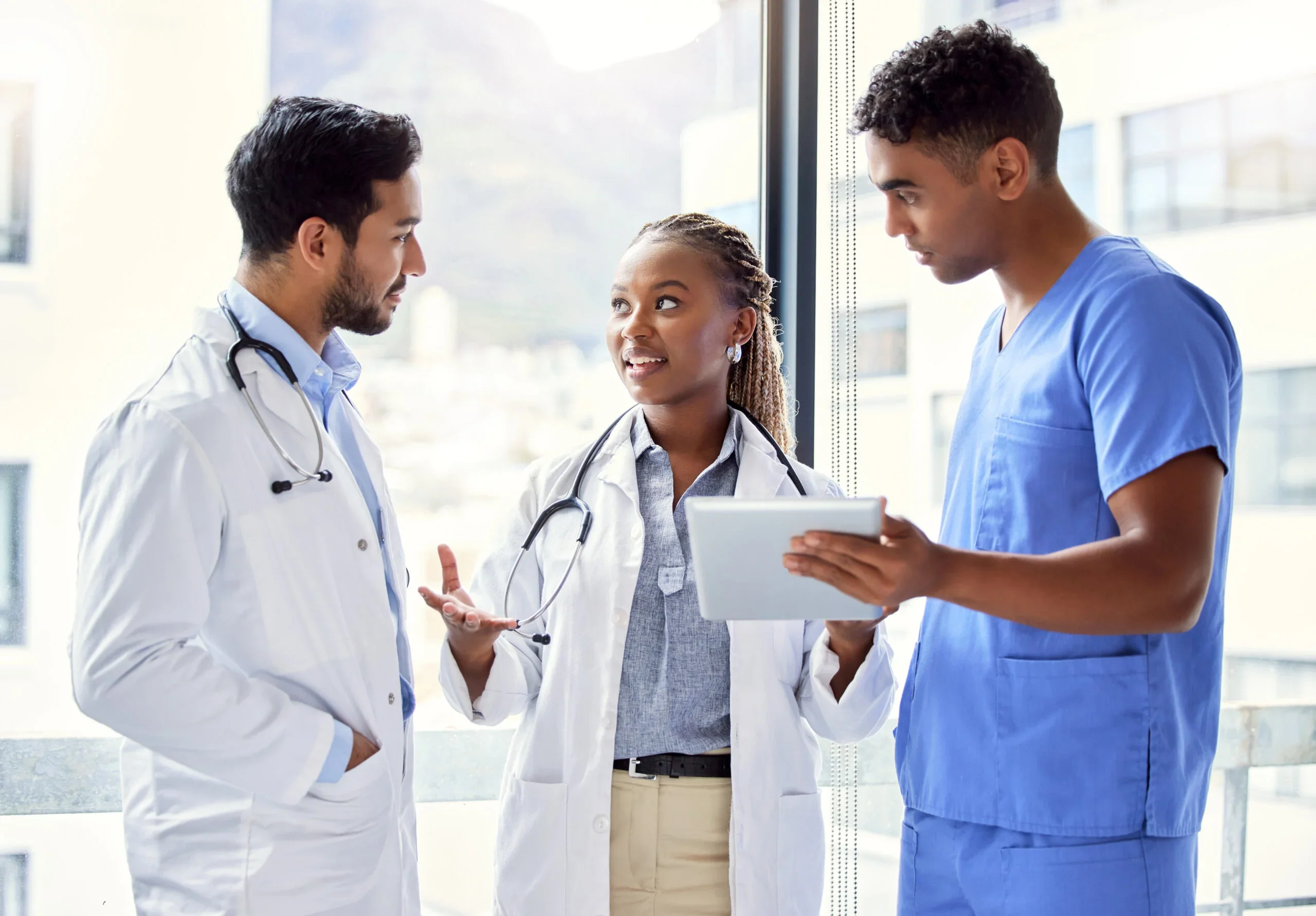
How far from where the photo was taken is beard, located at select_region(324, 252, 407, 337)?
4.93ft

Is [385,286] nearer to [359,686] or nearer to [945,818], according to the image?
[359,686]

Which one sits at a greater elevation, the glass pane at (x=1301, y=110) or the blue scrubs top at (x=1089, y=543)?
the glass pane at (x=1301, y=110)

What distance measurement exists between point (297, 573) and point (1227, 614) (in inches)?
84.8

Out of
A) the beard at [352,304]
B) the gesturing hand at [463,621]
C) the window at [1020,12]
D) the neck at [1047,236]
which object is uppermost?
the window at [1020,12]

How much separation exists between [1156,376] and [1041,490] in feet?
0.63

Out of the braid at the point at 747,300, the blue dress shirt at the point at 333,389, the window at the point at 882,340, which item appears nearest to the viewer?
the blue dress shirt at the point at 333,389

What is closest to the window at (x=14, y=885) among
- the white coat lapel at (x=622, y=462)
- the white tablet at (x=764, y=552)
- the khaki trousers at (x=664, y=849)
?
the khaki trousers at (x=664, y=849)

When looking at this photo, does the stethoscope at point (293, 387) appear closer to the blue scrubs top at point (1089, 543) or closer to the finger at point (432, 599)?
the finger at point (432, 599)

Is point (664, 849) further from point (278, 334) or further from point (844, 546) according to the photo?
point (278, 334)

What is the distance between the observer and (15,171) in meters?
1.92

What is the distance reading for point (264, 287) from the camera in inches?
58.6

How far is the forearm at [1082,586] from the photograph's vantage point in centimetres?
112

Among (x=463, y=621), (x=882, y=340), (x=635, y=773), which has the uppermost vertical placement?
(x=882, y=340)

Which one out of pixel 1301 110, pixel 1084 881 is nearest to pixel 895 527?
pixel 1084 881
